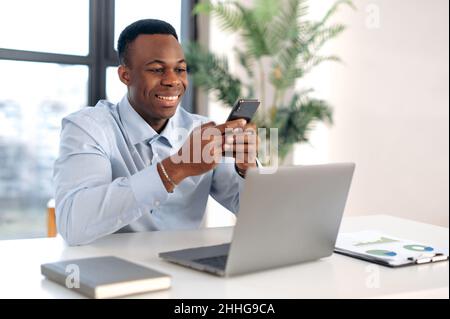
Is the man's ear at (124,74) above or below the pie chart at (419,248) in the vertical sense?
above

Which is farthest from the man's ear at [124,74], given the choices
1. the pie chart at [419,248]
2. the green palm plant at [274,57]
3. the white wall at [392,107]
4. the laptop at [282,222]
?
the white wall at [392,107]

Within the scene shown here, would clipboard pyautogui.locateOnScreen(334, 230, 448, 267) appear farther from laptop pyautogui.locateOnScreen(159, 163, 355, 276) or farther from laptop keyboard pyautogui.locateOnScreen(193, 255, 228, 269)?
laptop keyboard pyautogui.locateOnScreen(193, 255, 228, 269)

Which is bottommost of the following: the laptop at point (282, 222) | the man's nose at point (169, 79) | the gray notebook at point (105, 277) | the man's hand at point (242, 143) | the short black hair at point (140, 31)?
the gray notebook at point (105, 277)

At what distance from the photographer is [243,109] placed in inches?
69.7

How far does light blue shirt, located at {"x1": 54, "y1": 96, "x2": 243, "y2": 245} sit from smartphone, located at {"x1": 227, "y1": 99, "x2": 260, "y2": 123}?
0.88 ft

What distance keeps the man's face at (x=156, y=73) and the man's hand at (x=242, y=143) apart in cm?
38

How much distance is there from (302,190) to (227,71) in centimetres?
349

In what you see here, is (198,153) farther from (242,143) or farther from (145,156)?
(145,156)

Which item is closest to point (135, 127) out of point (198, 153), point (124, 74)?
point (124, 74)

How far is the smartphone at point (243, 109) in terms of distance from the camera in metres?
1.75

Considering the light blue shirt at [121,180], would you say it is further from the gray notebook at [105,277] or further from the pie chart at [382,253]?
the pie chart at [382,253]

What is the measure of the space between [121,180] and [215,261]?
0.47 m
